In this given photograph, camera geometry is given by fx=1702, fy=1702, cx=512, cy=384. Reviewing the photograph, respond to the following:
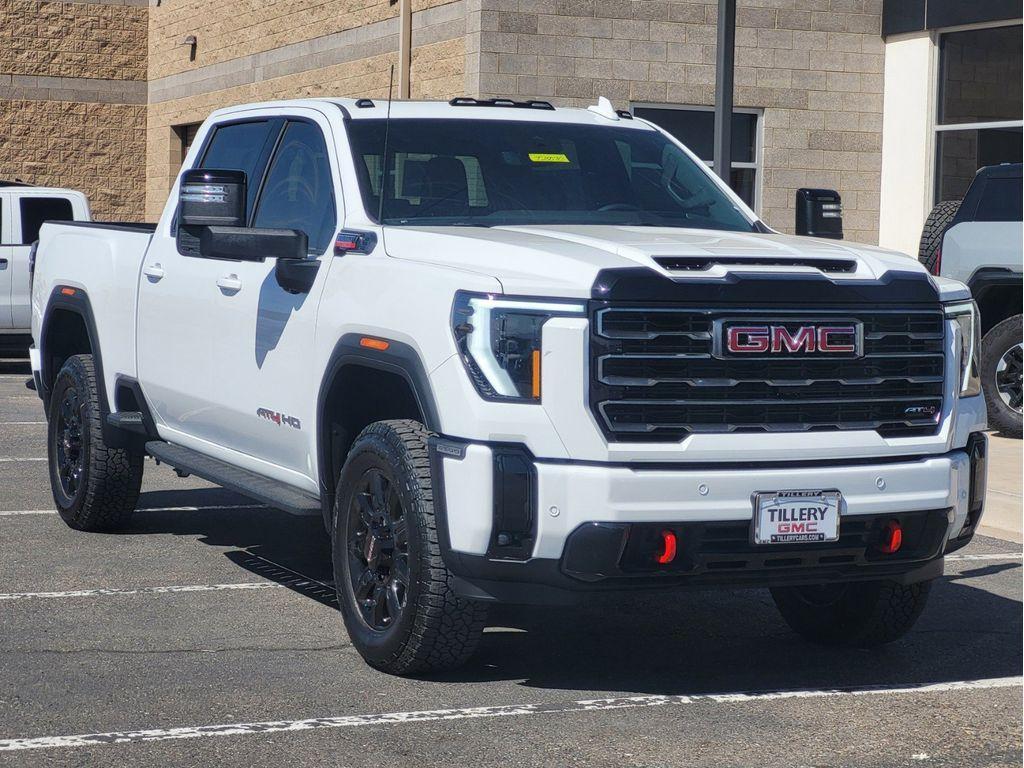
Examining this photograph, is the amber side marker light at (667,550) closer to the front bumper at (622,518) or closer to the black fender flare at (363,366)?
the front bumper at (622,518)

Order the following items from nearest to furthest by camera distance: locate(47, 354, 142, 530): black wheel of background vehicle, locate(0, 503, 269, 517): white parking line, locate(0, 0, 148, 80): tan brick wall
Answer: locate(47, 354, 142, 530): black wheel of background vehicle < locate(0, 503, 269, 517): white parking line < locate(0, 0, 148, 80): tan brick wall

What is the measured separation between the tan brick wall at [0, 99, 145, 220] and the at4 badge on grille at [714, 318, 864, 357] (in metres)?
27.4

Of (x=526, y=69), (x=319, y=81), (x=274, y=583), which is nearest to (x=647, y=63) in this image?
(x=526, y=69)

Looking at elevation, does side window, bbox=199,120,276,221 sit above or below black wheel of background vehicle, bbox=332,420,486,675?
above

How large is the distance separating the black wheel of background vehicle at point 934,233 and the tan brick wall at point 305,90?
4.93 m

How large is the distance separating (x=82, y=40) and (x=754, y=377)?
2830 centimetres

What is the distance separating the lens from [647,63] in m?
20.0

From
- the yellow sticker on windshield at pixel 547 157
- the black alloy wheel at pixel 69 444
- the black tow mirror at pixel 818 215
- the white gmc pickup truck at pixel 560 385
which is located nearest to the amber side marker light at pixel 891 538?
the white gmc pickup truck at pixel 560 385

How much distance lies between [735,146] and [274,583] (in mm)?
14055

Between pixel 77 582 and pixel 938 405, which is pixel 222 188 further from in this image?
pixel 938 405

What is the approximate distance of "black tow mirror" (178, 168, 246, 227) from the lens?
661cm

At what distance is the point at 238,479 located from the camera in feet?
23.4

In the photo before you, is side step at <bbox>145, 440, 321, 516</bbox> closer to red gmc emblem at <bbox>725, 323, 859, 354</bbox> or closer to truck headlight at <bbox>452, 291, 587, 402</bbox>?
truck headlight at <bbox>452, 291, 587, 402</bbox>

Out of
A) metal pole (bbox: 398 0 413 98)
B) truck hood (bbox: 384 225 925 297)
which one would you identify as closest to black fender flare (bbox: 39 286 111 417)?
truck hood (bbox: 384 225 925 297)
